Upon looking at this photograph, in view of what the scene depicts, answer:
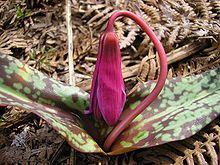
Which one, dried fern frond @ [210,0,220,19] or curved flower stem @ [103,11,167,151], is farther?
dried fern frond @ [210,0,220,19]

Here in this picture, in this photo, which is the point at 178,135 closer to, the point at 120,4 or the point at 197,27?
the point at 197,27

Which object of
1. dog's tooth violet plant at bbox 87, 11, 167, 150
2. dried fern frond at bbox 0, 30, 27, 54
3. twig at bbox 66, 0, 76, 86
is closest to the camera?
dog's tooth violet plant at bbox 87, 11, 167, 150

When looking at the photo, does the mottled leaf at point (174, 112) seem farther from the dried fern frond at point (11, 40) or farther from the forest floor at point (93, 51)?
the dried fern frond at point (11, 40)

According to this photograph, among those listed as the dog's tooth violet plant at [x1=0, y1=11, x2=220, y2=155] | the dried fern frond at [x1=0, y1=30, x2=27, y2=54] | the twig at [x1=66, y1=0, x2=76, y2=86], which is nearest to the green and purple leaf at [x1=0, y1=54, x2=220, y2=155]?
the dog's tooth violet plant at [x1=0, y1=11, x2=220, y2=155]

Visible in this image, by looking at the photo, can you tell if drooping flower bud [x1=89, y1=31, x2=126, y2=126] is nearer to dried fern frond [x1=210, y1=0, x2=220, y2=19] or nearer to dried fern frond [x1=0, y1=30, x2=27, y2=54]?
dried fern frond [x1=0, y1=30, x2=27, y2=54]

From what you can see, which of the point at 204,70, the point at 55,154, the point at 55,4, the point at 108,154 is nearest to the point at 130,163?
the point at 108,154

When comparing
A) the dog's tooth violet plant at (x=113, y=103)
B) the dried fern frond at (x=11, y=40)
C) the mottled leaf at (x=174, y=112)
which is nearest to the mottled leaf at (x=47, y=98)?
the dog's tooth violet plant at (x=113, y=103)

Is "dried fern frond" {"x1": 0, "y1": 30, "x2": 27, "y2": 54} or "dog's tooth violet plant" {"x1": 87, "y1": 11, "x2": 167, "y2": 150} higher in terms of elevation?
"dog's tooth violet plant" {"x1": 87, "y1": 11, "x2": 167, "y2": 150}

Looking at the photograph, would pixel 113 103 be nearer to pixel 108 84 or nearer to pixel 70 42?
pixel 108 84
